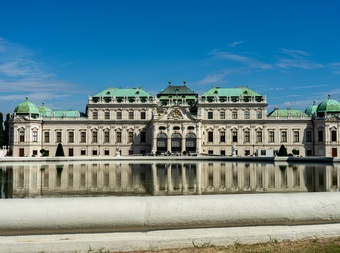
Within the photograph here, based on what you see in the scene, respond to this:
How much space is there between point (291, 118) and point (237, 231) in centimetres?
8523

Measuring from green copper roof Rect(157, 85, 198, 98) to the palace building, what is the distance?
469 centimetres

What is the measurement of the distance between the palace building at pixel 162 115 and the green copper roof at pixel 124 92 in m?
→ 0.22

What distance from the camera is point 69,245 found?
5691 millimetres

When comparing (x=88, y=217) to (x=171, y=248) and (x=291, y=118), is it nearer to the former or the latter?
(x=171, y=248)

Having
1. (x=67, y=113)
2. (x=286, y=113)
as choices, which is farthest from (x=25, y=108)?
(x=286, y=113)

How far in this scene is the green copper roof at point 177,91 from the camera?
92.4 metres

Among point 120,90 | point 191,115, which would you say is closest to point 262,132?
point 191,115

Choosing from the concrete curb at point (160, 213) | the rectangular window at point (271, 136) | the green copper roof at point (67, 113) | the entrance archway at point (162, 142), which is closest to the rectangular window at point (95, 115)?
the green copper roof at point (67, 113)

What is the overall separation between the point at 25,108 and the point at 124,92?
21.4 meters

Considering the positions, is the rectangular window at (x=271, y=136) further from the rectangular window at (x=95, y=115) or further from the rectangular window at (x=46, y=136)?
the rectangular window at (x=46, y=136)

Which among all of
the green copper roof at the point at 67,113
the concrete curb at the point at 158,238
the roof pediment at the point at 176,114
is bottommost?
the concrete curb at the point at 158,238

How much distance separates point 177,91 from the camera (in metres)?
92.7

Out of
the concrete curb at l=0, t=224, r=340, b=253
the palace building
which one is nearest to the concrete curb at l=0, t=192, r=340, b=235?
the concrete curb at l=0, t=224, r=340, b=253

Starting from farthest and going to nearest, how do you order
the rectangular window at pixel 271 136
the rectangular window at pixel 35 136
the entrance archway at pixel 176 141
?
the rectangular window at pixel 271 136, the rectangular window at pixel 35 136, the entrance archway at pixel 176 141
